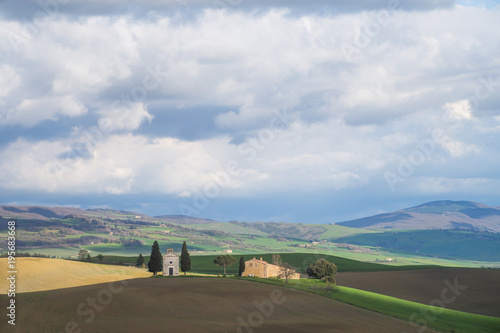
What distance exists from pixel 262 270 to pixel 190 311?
51.2 m

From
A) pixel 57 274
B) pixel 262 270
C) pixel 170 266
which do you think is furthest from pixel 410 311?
pixel 57 274

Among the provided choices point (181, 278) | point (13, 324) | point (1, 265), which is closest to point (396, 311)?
point (181, 278)

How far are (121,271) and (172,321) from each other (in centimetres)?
6775

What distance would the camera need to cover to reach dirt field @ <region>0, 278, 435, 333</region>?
7119 cm

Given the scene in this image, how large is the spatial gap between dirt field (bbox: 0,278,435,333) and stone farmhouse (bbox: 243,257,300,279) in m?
21.2

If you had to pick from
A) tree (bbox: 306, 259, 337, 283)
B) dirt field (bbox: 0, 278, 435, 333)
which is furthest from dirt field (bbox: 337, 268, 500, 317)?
dirt field (bbox: 0, 278, 435, 333)

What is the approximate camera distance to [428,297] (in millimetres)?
133750

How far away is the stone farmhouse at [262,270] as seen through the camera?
430 feet

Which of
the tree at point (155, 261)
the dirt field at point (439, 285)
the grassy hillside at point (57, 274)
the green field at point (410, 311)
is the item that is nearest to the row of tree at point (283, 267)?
the tree at point (155, 261)

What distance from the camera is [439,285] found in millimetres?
156000

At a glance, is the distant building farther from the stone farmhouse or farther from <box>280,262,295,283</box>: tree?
<box>280,262,295,283</box>: tree

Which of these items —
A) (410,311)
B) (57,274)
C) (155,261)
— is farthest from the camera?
(155,261)

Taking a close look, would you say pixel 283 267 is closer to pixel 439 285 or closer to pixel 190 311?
pixel 190 311

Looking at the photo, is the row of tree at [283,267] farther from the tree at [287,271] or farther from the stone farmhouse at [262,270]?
the stone farmhouse at [262,270]
